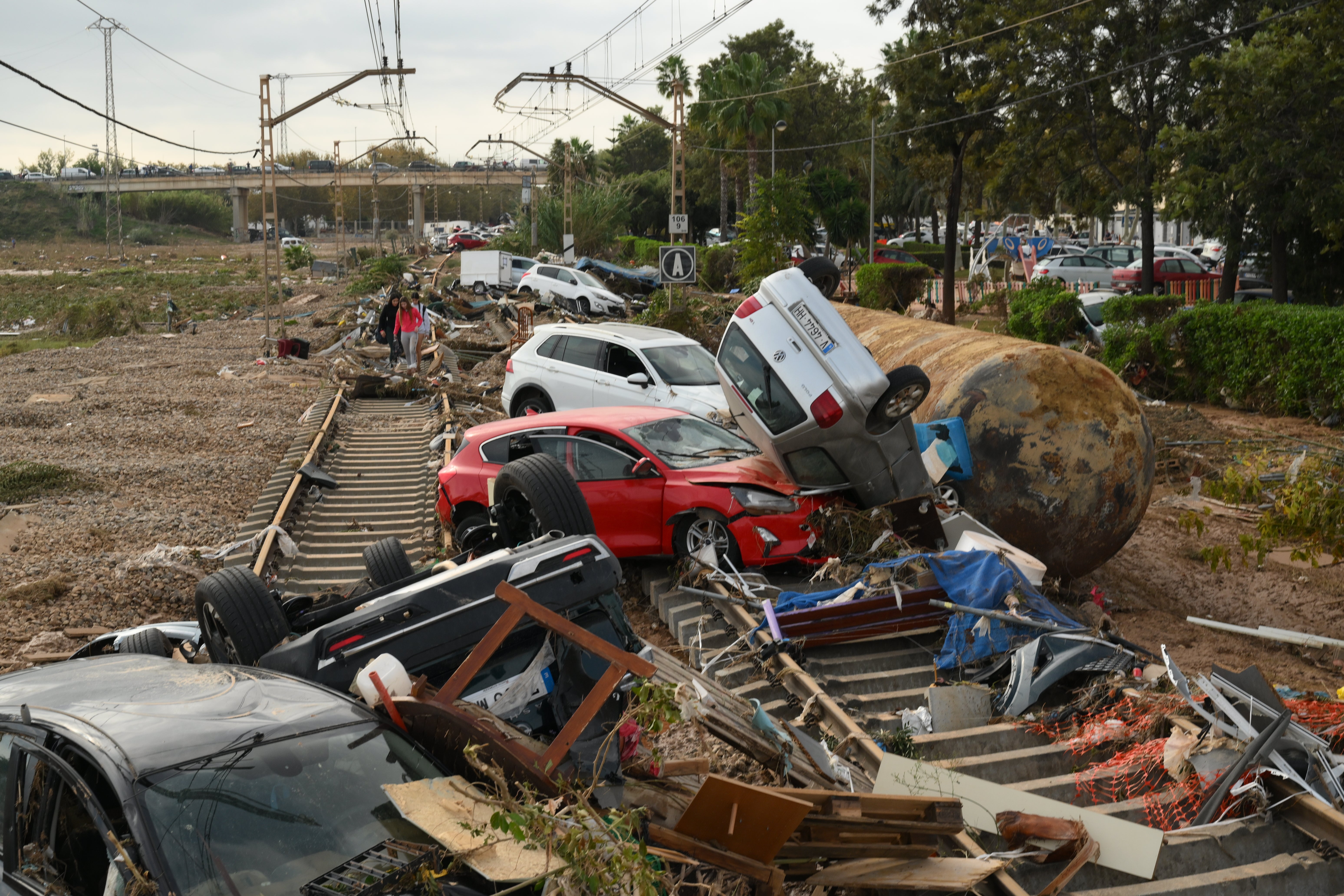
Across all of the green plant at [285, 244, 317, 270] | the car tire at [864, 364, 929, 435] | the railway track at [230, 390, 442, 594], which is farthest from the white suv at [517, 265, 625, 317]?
the green plant at [285, 244, 317, 270]

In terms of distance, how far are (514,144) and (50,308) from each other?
71.5 feet

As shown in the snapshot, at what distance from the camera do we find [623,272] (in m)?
44.1


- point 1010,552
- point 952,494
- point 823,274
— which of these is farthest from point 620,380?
point 1010,552

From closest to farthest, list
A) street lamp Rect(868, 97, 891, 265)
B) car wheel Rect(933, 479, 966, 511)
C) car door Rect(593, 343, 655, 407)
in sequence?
car wheel Rect(933, 479, 966, 511) → car door Rect(593, 343, 655, 407) → street lamp Rect(868, 97, 891, 265)

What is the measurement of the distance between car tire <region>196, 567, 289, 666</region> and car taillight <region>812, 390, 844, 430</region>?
16.8 ft

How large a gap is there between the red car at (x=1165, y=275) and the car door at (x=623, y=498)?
25112 millimetres

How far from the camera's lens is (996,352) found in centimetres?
1087

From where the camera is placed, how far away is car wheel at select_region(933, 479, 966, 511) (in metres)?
9.94

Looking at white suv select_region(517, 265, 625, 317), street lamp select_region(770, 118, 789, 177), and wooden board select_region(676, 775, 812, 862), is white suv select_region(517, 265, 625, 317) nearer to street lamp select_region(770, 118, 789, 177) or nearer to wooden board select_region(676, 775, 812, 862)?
street lamp select_region(770, 118, 789, 177)

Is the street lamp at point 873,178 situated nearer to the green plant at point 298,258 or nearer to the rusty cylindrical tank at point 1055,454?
the rusty cylindrical tank at point 1055,454

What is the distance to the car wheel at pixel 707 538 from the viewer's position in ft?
31.1

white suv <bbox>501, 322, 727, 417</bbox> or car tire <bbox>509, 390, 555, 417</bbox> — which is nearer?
white suv <bbox>501, 322, 727, 417</bbox>

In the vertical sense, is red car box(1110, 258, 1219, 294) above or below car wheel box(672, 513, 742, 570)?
above

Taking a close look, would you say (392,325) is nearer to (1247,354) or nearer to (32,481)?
(32,481)
